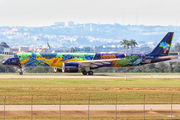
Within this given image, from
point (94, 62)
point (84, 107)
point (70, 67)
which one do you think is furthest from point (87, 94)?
point (94, 62)

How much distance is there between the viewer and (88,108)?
26.6 meters

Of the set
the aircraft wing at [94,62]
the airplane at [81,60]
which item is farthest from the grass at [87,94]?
the airplane at [81,60]

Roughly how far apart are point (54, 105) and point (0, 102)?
5.26 metres

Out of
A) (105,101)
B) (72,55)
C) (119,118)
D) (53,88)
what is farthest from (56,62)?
(119,118)

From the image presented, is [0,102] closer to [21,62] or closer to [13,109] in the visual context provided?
[13,109]

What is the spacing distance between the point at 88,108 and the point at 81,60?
3887 cm

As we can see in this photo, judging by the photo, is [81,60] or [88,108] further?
[81,60]

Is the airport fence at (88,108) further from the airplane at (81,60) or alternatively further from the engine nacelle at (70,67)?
the airplane at (81,60)

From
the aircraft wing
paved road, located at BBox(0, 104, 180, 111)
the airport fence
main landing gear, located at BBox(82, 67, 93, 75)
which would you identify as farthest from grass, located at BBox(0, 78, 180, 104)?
main landing gear, located at BBox(82, 67, 93, 75)

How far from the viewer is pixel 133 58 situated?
66750 mm

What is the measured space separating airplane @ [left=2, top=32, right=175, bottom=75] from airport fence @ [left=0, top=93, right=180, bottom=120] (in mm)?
26441

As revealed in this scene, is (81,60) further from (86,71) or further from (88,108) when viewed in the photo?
(88,108)

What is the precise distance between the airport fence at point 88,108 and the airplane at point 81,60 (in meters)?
26.4

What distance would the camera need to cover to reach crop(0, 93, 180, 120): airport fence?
26902 mm
